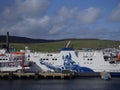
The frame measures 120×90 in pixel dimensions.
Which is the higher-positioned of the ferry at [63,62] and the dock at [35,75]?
the ferry at [63,62]

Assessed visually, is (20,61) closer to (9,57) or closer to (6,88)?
(9,57)

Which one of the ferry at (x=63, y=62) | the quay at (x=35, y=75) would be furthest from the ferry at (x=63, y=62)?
the quay at (x=35, y=75)

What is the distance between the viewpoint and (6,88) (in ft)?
219

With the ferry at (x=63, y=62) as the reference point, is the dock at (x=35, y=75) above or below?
below

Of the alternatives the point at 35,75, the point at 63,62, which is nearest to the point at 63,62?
the point at 63,62

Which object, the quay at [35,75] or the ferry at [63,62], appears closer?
the quay at [35,75]

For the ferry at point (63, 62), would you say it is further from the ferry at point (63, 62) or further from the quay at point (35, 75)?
the quay at point (35, 75)

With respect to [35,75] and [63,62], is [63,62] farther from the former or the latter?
[35,75]

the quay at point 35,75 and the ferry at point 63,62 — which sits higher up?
the ferry at point 63,62

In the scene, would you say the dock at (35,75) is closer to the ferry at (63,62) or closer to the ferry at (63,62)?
the ferry at (63,62)

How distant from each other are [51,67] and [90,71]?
893 cm

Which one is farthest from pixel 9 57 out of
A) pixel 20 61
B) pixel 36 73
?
pixel 36 73

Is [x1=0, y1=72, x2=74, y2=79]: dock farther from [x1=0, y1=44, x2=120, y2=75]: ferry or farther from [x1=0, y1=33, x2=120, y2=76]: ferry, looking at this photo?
[x1=0, y1=44, x2=120, y2=75]: ferry

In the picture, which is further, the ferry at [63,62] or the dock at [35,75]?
the ferry at [63,62]
